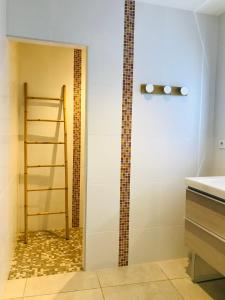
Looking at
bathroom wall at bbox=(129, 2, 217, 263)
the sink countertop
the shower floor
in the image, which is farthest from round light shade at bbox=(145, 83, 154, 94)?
the shower floor

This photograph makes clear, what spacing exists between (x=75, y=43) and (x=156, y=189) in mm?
1442

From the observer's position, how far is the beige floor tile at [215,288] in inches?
78.4

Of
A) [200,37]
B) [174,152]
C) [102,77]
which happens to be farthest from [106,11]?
[174,152]

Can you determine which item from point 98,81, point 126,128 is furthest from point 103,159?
point 98,81

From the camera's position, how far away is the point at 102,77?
7.22 feet

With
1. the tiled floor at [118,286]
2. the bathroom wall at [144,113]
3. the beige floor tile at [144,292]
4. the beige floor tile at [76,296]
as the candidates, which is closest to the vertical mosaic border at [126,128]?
the bathroom wall at [144,113]

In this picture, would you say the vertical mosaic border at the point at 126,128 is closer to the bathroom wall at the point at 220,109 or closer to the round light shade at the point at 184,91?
the round light shade at the point at 184,91

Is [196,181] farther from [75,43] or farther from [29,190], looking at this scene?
[29,190]

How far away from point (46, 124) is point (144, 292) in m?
2.02

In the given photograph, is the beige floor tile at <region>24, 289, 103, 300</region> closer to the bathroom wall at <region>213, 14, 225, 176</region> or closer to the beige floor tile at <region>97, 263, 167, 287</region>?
the beige floor tile at <region>97, 263, 167, 287</region>

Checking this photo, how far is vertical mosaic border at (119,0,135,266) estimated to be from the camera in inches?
87.7

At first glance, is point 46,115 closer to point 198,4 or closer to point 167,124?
point 167,124

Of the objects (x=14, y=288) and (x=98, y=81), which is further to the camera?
(x=98, y=81)

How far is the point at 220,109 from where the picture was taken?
8.01ft
